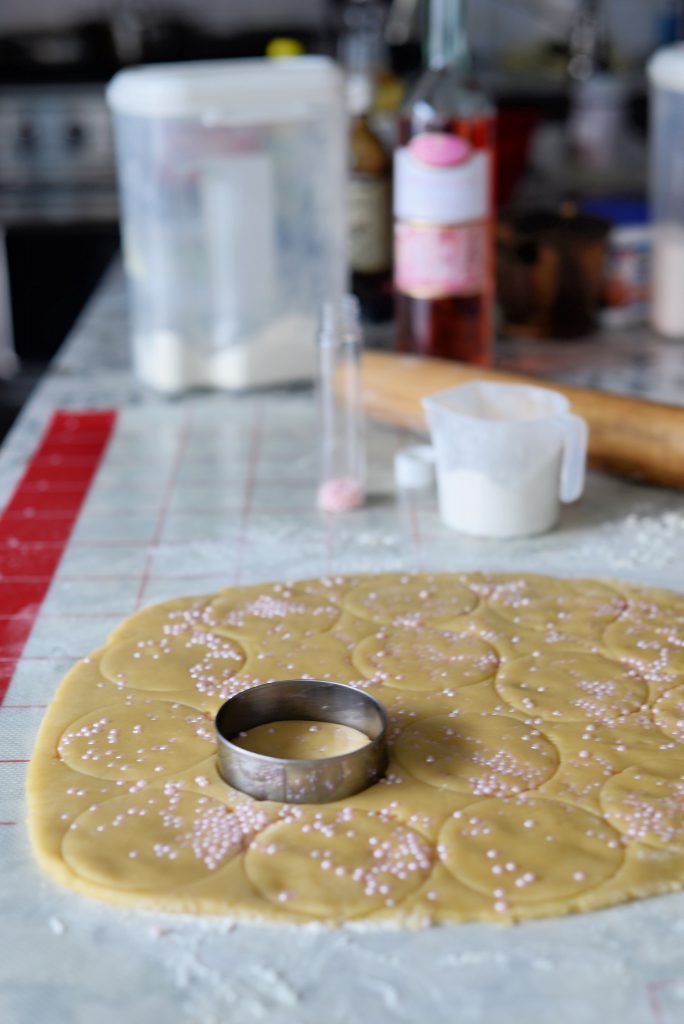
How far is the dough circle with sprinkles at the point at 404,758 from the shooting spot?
0.81 meters

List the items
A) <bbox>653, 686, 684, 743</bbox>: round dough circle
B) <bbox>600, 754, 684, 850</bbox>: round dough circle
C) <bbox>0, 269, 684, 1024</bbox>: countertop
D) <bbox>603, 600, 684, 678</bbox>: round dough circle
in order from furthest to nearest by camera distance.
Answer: <bbox>603, 600, 684, 678</bbox>: round dough circle < <bbox>653, 686, 684, 743</bbox>: round dough circle < <bbox>600, 754, 684, 850</bbox>: round dough circle < <bbox>0, 269, 684, 1024</bbox>: countertop

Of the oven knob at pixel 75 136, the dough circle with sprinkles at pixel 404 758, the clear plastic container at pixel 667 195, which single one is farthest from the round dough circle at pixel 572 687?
the oven knob at pixel 75 136

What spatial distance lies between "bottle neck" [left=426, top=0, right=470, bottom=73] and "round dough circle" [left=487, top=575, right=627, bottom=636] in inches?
29.4

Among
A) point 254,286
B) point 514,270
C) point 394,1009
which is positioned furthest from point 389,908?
point 514,270

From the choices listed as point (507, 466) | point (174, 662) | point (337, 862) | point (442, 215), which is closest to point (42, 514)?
point (174, 662)

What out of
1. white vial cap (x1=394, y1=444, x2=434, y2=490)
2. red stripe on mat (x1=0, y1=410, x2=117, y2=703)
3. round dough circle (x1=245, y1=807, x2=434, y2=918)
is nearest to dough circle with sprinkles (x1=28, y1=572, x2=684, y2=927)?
round dough circle (x1=245, y1=807, x2=434, y2=918)

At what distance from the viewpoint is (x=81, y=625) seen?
118 cm

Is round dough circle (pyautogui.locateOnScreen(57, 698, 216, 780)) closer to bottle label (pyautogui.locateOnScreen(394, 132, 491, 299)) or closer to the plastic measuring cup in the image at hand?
the plastic measuring cup

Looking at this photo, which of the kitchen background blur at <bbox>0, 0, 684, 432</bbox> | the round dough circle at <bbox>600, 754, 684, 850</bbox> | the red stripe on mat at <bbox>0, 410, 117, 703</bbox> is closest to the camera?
the round dough circle at <bbox>600, 754, 684, 850</bbox>

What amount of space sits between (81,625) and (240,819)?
371 mm

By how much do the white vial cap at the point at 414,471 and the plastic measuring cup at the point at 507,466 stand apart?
0.31 feet

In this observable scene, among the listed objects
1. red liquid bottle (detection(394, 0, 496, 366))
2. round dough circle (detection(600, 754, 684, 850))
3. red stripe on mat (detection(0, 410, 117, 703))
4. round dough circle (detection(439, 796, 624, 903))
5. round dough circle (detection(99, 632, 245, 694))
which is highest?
red liquid bottle (detection(394, 0, 496, 366))

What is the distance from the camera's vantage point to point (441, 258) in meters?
1.65

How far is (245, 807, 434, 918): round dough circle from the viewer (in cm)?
79
